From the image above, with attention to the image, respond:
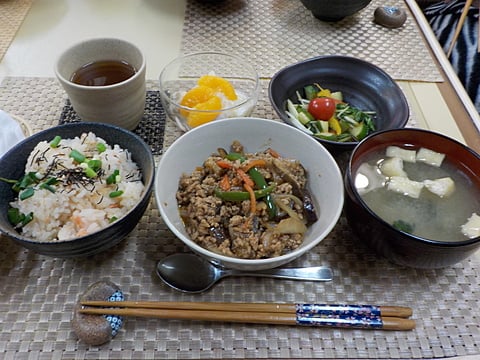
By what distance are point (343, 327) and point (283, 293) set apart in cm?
21

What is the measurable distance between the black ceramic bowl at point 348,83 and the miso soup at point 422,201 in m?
0.31

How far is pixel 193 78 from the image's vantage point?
6.53ft

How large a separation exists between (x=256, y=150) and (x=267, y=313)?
64 centimetres

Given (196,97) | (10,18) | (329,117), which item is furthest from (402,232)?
(10,18)

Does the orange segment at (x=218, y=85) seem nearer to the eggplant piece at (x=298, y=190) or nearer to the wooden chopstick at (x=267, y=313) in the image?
the eggplant piece at (x=298, y=190)

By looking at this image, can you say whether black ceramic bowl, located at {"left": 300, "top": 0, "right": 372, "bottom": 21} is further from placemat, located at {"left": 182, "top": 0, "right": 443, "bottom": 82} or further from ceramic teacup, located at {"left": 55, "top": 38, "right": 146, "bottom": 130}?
ceramic teacup, located at {"left": 55, "top": 38, "right": 146, "bottom": 130}

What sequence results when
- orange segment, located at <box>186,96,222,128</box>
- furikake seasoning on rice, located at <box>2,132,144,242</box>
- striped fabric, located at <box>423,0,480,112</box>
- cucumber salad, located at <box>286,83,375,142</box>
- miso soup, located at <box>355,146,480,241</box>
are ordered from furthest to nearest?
striped fabric, located at <box>423,0,480,112</box> < cucumber salad, located at <box>286,83,375,142</box> < orange segment, located at <box>186,96,222,128</box> < miso soup, located at <box>355,146,480,241</box> < furikake seasoning on rice, located at <box>2,132,144,242</box>

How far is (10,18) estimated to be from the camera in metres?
2.39

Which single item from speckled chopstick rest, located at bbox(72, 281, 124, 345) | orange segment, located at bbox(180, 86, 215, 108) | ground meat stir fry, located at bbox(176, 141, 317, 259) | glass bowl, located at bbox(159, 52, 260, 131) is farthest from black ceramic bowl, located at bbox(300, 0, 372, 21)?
speckled chopstick rest, located at bbox(72, 281, 124, 345)

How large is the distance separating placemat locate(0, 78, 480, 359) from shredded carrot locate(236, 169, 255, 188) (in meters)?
0.32

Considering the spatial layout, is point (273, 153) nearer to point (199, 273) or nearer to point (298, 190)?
point (298, 190)

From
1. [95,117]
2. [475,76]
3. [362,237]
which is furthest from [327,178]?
[475,76]

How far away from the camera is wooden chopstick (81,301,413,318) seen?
114cm

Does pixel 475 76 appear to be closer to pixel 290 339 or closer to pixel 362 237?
pixel 362 237
